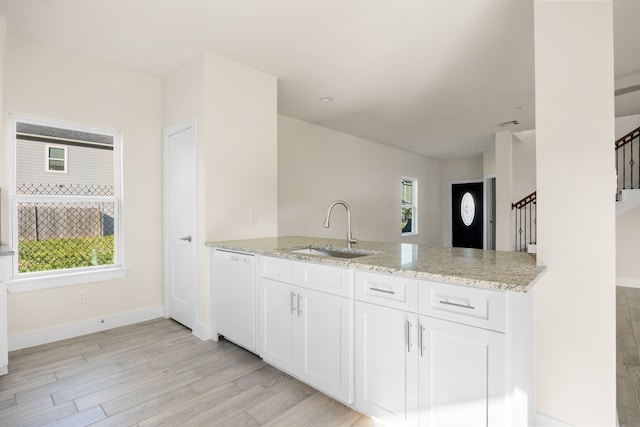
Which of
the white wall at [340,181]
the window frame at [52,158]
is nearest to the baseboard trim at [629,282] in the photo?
the white wall at [340,181]

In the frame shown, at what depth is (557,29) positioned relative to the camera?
5.46 ft

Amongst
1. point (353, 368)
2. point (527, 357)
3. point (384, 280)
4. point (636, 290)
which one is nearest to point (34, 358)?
point (353, 368)

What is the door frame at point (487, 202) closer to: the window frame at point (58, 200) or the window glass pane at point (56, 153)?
the window frame at point (58, 200)

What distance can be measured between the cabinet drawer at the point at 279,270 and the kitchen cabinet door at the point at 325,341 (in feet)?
0.42

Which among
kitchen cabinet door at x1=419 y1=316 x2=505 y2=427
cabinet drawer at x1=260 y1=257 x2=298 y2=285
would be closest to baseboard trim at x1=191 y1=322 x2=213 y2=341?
cabinet drawer at x1=260 y1=257 x2=298 y2=285

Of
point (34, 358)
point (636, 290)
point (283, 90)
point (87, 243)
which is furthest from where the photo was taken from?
point (636, 290)

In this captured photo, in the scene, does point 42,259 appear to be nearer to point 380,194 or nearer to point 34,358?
point 34,358

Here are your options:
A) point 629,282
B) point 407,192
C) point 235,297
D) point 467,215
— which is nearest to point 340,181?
point 407,192

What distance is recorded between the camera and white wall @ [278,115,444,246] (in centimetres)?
500

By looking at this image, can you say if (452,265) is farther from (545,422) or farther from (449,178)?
(449,178)

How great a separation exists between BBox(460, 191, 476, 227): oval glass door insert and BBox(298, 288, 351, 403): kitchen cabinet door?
7939mm

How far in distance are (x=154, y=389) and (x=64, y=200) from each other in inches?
80.1

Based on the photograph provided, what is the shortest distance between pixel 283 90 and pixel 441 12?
199cm

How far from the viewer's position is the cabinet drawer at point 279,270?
7.05ft
